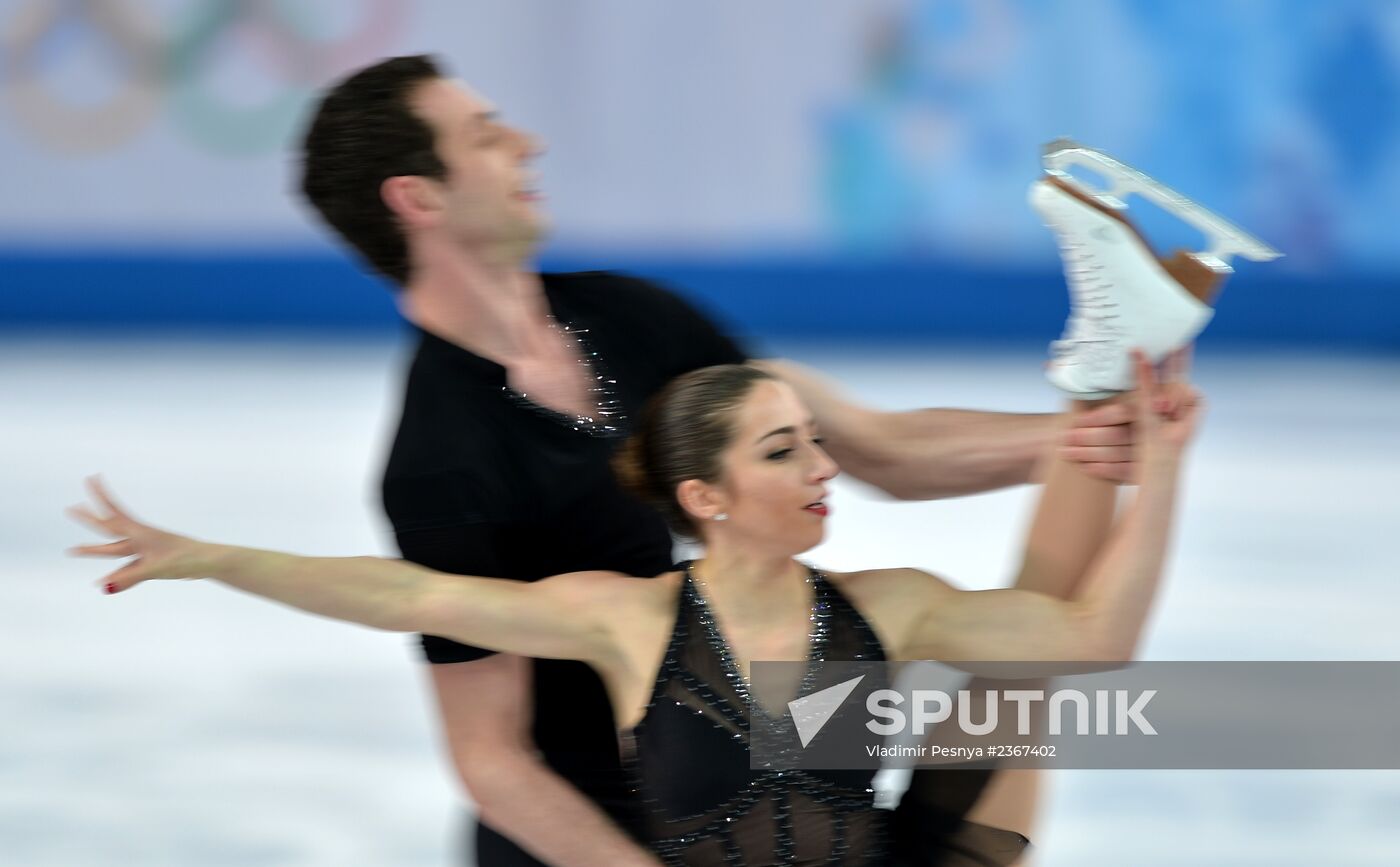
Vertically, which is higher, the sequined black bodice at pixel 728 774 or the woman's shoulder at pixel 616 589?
the woman's shoulder at pixel 616 589

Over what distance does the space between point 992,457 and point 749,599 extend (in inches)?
21.6

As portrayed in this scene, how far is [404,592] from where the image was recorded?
84.3 inches

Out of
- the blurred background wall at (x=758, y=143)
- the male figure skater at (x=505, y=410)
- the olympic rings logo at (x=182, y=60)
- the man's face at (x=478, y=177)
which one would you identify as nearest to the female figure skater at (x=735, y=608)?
the male figure skater at (x=505, y=410)

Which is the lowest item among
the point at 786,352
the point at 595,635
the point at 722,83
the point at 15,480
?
the point at 595,635

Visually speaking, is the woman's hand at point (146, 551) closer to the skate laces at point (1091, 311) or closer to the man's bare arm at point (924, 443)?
the man's bare arm at point (924, 443)

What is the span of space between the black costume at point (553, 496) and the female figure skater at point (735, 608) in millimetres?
100

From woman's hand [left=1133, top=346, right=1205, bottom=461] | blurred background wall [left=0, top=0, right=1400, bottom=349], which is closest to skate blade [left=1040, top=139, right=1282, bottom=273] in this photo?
woman's hand [left=1133, top=346, right=1205, bottom=461]

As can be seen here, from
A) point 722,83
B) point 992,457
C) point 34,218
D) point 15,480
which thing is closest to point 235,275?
point 34,218

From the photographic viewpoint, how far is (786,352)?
7629 millimetres

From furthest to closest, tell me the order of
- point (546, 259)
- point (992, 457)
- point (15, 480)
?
point (546, 259) < point (15, 480) < point (992, 457)

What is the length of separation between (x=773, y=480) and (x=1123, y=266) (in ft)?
1.45

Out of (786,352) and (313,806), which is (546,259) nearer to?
(786,352)

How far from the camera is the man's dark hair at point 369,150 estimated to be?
7.81ft
